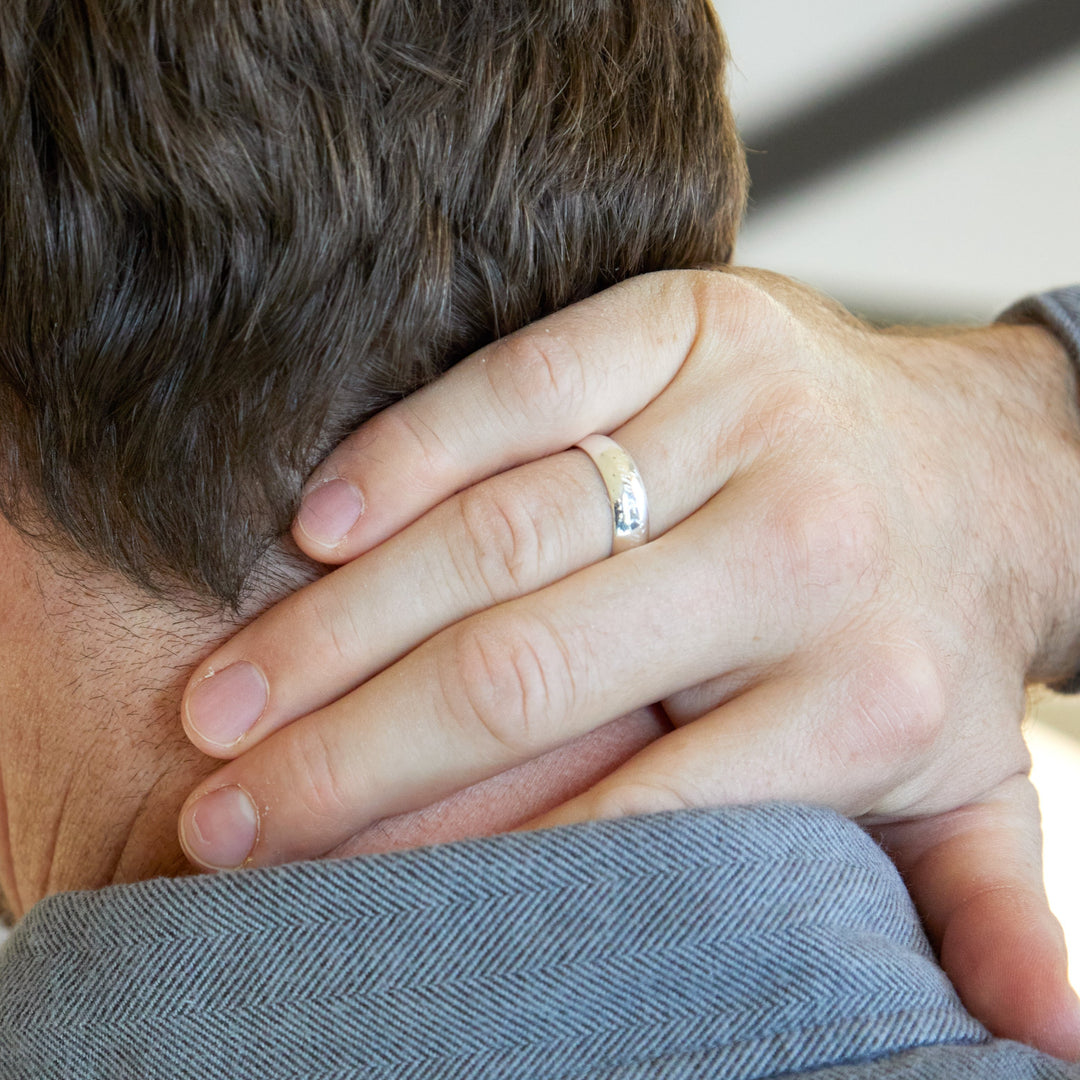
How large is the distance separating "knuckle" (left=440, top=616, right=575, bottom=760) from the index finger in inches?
4.7

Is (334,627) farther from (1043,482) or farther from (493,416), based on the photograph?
(1043,482)

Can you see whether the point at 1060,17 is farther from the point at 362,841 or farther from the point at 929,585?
the point at 362,841

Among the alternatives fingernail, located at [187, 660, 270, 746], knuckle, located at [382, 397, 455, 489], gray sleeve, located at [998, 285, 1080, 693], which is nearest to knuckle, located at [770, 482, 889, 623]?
knuckle, located at [382, 397, 455, 489]

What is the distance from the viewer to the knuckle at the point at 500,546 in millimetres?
776

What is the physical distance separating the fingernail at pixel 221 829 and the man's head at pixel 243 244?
0.19ft

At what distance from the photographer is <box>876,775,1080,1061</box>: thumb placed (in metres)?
0.81

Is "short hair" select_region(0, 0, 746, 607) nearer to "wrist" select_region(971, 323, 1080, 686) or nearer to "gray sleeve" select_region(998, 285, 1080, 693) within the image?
"wrist" select_region(971, 323, 1080, 686)

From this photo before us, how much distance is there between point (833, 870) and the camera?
0.72 meters

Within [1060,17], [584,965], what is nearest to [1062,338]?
[584,965]

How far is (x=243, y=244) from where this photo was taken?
26.4 inches

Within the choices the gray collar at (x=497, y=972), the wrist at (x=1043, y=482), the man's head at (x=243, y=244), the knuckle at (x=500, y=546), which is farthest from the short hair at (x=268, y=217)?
the wrist at (x=1043, y=482)

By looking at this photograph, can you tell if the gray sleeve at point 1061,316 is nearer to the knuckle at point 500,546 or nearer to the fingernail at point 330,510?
the knuckle at point 500,546

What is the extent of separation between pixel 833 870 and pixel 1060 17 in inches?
124

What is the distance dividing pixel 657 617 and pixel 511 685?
4.6 inches
